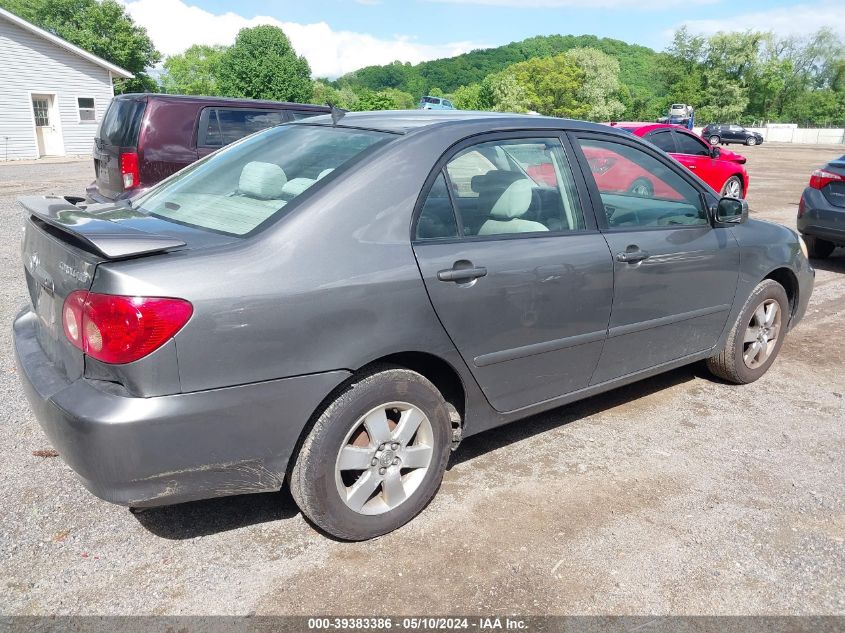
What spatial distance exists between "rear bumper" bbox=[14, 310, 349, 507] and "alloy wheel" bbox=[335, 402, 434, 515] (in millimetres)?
252

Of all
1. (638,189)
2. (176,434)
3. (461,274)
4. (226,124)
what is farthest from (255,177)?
(226,124)

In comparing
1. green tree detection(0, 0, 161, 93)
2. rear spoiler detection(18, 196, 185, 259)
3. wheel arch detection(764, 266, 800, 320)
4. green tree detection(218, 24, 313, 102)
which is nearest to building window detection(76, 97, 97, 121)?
green tree detection(0, 0, 161, 93)

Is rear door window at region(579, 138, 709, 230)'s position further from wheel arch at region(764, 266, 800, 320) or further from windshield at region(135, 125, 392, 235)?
windshield at region(135, 125, 392, 235)

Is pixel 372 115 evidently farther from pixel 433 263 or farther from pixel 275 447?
pixel 275 447

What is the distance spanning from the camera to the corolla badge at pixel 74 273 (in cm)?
237

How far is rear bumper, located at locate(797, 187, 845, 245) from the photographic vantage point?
816 cm

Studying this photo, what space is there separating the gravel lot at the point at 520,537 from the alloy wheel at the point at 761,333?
1.99 feet

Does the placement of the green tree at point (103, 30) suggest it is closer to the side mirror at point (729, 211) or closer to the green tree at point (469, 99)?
the green tree at point (469, 99)

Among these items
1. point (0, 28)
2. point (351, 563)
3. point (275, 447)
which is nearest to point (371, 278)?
point (275, 447)

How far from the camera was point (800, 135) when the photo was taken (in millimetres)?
69875

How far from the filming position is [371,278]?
2.63m

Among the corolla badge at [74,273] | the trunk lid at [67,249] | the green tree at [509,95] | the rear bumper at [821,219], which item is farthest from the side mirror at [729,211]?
the green tree at [509,95]

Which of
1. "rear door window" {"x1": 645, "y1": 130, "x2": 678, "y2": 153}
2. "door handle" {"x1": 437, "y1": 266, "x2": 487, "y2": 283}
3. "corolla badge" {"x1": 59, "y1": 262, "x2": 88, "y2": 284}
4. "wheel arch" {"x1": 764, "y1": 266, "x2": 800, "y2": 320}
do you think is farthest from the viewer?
"rear door window" {"x1": 645, "y1": 130, "x2": 678, "y2": 153}

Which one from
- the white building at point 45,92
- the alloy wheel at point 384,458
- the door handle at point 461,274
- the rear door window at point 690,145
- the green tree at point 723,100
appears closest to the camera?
the alloy wheel at point 384,458
